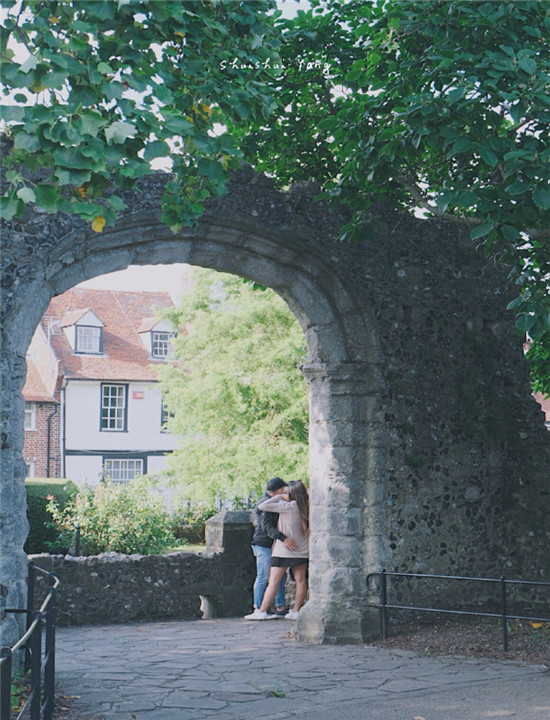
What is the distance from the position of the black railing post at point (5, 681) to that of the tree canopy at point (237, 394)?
15.2 meters

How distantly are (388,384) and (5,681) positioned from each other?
6094mm

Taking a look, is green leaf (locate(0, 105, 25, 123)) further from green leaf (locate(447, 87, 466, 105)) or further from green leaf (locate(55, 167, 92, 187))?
green leaf (locate(447, 87, 466, 105))

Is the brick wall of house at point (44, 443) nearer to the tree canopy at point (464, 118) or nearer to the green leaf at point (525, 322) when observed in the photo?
the tree canopy at point (464, 118)

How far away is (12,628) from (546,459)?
5653 mm

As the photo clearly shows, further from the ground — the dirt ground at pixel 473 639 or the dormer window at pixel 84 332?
the dormer window at pixel 84 332

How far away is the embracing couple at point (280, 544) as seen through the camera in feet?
31.8

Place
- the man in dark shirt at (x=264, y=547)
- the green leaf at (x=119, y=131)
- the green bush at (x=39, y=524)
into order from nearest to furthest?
the green leaf at (x=119, y=131), the man in dark shirt at (x=264, y=547), the green bush at (x=39, y=524)

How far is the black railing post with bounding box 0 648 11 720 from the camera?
329cm

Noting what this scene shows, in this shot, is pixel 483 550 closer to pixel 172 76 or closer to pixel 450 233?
pixel 450 233

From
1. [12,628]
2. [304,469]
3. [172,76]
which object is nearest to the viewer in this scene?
[172,76]

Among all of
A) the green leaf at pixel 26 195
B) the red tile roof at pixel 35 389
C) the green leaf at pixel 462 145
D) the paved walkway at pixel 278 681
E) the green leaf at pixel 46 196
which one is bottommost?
the paved walkway at pixel 278 681

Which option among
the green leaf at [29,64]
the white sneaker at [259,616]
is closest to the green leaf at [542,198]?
the green leaf at [29,64]

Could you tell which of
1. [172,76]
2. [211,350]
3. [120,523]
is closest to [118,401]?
[211,350]

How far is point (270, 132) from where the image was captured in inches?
384
